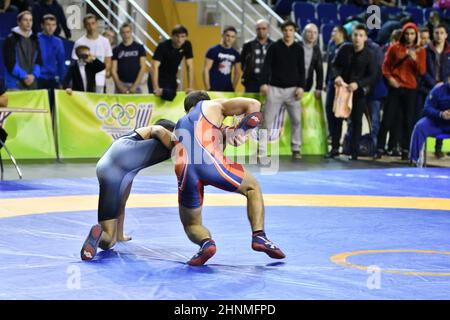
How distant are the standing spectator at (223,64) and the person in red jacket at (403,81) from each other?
2114 mm

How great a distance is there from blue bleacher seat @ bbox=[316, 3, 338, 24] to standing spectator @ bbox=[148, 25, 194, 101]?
4.93 meters

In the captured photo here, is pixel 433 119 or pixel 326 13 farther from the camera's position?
pixel 326 13

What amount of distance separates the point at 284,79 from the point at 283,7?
4326 mm

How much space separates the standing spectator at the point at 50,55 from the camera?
40.2ft

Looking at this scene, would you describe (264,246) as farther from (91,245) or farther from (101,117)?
(101,117)

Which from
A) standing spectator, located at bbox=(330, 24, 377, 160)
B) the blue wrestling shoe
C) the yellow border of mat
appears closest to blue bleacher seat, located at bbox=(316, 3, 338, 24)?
standing spectator, located at bbox=(330, 24, 377, 160)

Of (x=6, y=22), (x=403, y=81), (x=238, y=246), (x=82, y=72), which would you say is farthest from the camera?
(x=6, y=22)

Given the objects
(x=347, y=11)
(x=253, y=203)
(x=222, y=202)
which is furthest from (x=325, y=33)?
(x=253, y=203)

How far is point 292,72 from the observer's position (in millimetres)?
12875

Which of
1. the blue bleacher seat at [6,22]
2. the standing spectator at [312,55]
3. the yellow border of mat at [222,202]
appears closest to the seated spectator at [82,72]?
the blue bleacher seat at [6,22]

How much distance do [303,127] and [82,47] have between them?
3502 millimetres

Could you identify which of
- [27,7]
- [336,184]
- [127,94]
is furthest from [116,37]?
[336,184]

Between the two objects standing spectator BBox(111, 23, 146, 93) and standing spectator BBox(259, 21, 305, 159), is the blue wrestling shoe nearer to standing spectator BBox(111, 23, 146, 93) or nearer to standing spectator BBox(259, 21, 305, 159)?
standing spectator BBox(259, 21, 305, 159)

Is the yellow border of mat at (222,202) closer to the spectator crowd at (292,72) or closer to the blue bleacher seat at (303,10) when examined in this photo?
the spectator crowd at (292,72)
